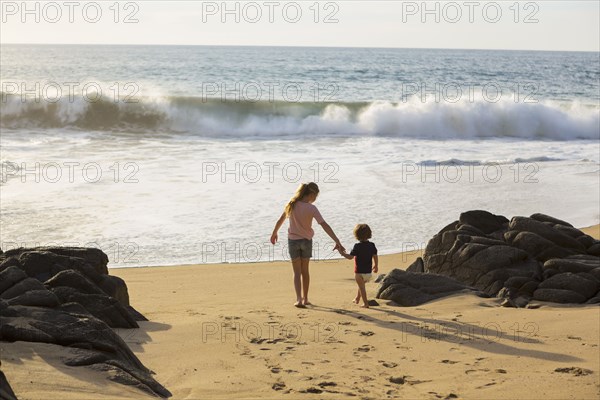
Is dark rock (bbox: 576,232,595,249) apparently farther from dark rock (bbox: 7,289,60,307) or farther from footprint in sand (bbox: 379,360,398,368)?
dark rock (bbox: 7,289,60,307)

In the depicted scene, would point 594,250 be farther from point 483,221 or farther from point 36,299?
point 36,299

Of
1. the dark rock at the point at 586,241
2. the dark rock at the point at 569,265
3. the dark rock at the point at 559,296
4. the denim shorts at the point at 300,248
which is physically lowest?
the dark rock at the point at 559,296

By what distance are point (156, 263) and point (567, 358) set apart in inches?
264

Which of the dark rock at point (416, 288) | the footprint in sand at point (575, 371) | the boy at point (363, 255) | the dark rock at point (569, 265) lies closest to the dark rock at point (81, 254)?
the boy at point (363, 255)

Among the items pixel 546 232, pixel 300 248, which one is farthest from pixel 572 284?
pixel 300 248

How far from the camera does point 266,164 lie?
75.4 feet

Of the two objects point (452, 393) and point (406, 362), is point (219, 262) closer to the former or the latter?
point (406, 362)

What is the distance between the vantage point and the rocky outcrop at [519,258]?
998 cm

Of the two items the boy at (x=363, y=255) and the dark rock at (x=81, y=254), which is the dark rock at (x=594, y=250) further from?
the dark rock at (x=81, y=254)

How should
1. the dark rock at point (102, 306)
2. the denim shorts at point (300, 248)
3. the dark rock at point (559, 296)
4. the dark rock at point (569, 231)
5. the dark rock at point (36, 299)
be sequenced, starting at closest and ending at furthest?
the dark rock at point (36, 299)
the dark rock at point (102, 306)
the dark rock at point (559, 296)
the denim shorts at point (300, 248)
the dark rock at point (569, 231)

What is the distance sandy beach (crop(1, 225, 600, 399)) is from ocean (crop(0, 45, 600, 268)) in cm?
364

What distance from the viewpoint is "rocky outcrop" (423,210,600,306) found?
9984 millimetres

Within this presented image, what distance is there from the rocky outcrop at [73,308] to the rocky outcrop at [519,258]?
4001 millimetres

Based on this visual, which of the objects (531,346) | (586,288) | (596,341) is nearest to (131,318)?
(531,346)
